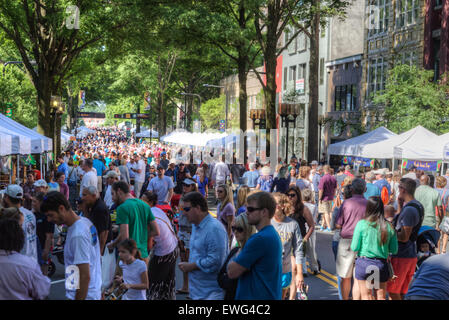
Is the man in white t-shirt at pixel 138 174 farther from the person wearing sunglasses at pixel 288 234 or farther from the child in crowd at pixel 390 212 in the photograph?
the person wearing sunglasses at pixel 288 234

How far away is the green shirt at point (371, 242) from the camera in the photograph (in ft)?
24.3

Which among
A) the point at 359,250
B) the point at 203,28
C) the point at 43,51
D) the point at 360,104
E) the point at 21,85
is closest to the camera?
the point at 359,250

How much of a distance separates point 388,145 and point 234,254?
58.0 ft

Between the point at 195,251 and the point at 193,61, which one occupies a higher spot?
the point at 193,61

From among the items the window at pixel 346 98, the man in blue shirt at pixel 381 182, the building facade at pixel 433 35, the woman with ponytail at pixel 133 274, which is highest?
the building facade at pixel 433 35

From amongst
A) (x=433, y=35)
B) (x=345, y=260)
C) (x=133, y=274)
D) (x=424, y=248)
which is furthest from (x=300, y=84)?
(x=133, y=274)

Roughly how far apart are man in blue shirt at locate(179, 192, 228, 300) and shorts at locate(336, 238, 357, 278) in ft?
10.3

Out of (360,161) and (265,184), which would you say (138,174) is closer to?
(265,184)

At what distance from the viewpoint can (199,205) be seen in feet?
19.4

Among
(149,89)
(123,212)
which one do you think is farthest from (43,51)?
(149,89)

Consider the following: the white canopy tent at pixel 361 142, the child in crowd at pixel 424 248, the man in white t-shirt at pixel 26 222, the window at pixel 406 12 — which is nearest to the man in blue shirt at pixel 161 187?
the man in white t-shirt at pixel 26 222

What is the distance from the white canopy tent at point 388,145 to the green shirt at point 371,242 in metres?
14.0

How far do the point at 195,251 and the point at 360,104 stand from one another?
3650 cm
